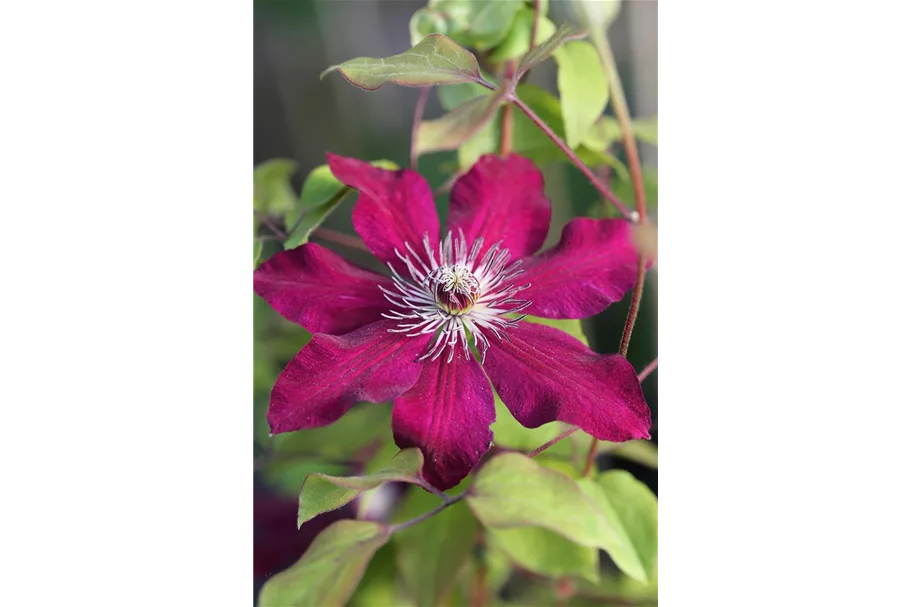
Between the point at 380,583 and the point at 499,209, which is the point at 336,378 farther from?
the point at 380,583

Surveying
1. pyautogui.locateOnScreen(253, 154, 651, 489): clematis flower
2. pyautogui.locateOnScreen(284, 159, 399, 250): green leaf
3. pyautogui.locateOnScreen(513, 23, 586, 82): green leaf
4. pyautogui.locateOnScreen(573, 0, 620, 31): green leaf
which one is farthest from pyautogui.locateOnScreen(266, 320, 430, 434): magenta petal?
pyautogui.locateOnScreen(573, 0, 620, 31): green leaf

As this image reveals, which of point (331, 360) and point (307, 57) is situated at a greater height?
point (307, 57)

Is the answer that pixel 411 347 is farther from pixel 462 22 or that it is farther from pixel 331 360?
pixel 462 22

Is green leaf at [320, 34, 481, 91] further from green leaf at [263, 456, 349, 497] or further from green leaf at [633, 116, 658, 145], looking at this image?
green leaf at [263, 456, 349, 497]

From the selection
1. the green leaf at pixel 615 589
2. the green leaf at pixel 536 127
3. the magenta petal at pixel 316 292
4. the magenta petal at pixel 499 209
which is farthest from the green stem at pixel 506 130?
the green leaf at pixel 615 589

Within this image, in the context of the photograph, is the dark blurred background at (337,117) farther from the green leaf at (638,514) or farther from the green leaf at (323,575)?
the green leaf at (323,575)

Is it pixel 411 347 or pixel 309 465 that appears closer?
pixel 411 347

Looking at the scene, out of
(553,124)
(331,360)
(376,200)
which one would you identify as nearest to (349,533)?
(331,360)
